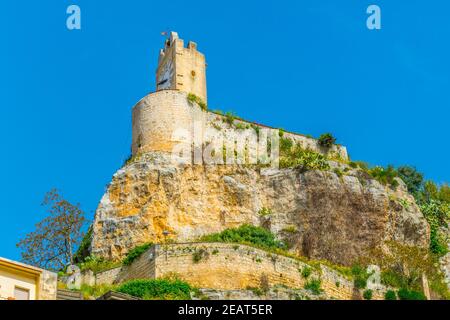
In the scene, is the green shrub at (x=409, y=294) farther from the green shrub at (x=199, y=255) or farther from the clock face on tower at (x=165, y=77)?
the clock face on tower at (x=165, y=77)

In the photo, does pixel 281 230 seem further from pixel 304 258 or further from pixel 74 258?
pixel 74 258

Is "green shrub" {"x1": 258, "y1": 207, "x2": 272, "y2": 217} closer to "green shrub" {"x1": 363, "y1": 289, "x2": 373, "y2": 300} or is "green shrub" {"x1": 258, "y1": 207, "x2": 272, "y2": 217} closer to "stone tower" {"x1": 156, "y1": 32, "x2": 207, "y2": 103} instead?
"stone tower" {"x1": 156, "y1": 32, "x2": 207, "y2": 103}

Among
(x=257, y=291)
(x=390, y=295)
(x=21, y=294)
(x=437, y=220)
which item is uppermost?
(x=437, y=220)

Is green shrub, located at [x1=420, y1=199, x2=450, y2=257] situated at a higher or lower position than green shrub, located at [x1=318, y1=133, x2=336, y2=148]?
lower

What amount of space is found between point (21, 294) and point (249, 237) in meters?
20.8

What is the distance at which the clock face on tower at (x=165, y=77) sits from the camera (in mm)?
64375

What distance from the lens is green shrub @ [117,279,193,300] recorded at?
162 ft

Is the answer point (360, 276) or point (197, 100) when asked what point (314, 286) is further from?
point (197, 100)

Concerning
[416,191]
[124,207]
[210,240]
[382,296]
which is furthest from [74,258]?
[416,191]

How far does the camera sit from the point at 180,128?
60.7 m

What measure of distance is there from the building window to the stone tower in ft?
84.4

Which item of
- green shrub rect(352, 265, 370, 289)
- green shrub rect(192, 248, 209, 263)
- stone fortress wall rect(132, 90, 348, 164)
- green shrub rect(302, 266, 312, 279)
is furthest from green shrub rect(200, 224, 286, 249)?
stone fortress wall rect(132, 90, 348, 164)

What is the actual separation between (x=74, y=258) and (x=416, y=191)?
81.9 feet

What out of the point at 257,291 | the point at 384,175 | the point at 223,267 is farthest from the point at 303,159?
the point at 257,291
